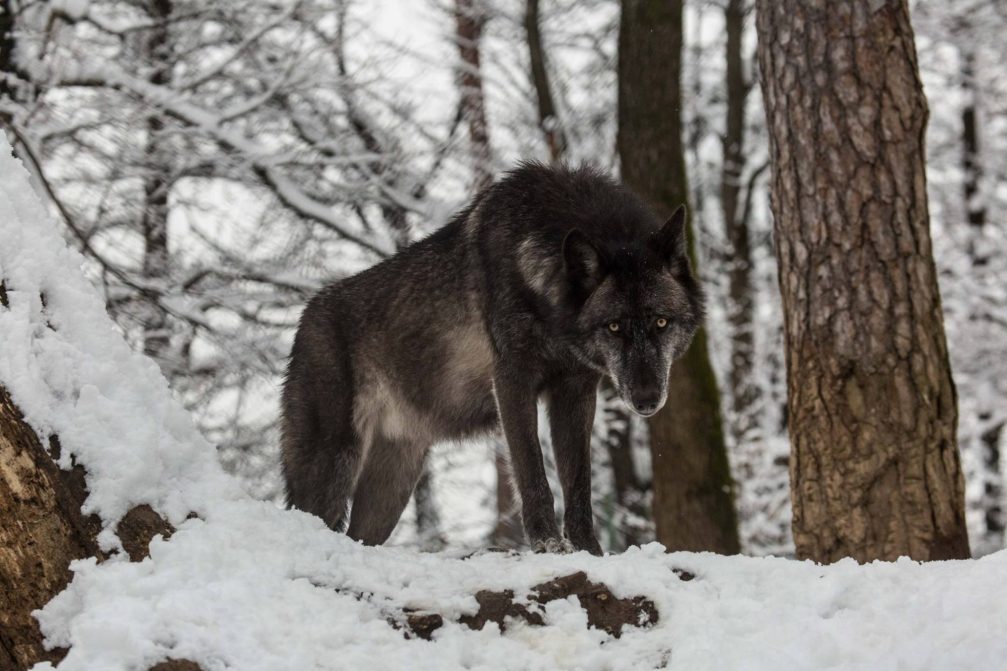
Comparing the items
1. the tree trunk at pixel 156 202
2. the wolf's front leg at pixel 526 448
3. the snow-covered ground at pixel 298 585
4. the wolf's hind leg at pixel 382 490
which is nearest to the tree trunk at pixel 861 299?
the wolf's front leg at pixel 526 448

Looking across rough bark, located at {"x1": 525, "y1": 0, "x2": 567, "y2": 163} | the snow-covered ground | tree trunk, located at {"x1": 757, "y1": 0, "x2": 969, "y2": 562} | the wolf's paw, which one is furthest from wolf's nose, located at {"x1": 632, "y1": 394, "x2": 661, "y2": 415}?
rough bark, located at {"x1": 525, "y1": 0, "x2": 567, "y2": 163}

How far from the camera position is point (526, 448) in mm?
4938

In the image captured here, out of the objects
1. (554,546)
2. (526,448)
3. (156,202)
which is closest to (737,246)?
(156,202)

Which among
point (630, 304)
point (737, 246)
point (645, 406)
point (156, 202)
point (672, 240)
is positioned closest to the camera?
point (645, 406)

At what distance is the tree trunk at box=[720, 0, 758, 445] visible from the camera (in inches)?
612

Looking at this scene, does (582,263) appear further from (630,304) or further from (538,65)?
(538,65)

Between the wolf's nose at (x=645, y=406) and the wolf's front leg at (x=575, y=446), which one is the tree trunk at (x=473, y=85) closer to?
the wolf's front leg at (x=575, y=446)

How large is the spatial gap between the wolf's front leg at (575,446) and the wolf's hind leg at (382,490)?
1.02 meters

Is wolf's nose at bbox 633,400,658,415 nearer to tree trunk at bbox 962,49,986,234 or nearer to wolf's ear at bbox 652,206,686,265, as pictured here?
wolf's ear at bbox 652,206,686,265

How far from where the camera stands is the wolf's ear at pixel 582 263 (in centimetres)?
488

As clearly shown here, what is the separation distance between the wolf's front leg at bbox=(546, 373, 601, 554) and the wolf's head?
1.05 feet

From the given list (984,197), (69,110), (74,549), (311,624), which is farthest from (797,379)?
(984,197)

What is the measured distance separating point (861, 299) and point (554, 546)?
2.06 m

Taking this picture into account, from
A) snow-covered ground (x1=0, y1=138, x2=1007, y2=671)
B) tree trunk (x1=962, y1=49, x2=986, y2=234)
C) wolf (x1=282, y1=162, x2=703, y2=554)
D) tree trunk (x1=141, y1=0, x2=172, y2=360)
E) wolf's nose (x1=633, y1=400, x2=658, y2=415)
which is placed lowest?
snow-covered ground (x1=0, y1=138, x2=1007, y2=671)
